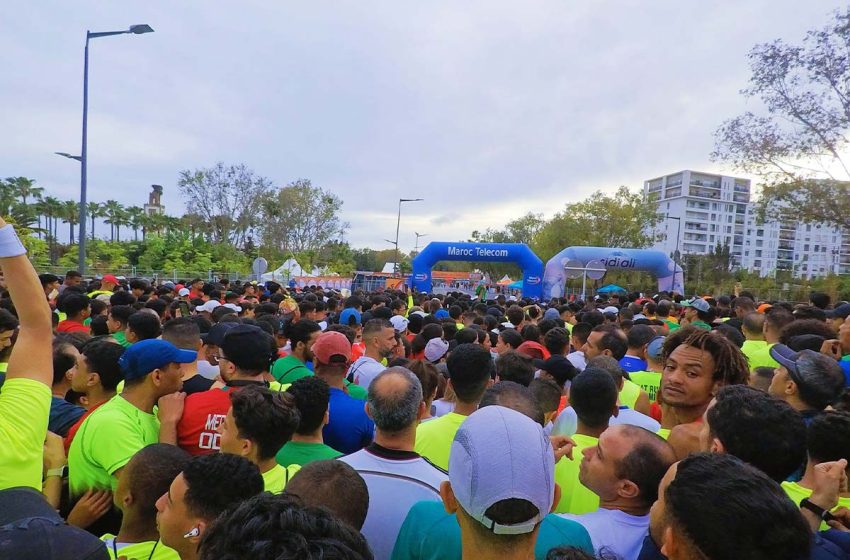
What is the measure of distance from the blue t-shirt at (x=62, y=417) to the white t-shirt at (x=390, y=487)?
73.0 inches

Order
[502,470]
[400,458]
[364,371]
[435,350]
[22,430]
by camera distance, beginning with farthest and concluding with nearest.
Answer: [435,350] → [364,371] → [400,458] → [22,430] → [502,470]

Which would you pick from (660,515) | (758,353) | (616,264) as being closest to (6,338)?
(660,515)

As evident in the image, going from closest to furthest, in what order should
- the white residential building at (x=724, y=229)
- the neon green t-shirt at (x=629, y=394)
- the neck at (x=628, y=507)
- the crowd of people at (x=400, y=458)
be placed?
the crowd of people at (x=400, y=458)
the neck at (x=628, y=507)
the neon green t-shirt at (x=629, y=394)
the white residential building at (x=724, y=229)

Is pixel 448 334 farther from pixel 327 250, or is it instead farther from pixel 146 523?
pixel 327 250

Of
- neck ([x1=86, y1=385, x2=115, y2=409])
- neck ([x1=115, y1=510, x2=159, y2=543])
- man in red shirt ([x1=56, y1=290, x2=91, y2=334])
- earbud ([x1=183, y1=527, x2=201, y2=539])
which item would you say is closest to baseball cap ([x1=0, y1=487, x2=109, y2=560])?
earbud ([x1=183, y1=527, x2=201, y2=539])

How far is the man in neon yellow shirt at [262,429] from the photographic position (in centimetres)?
243

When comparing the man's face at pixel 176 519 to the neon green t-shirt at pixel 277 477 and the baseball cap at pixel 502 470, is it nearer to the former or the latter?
the neon green t-shirt at pixel 277 477

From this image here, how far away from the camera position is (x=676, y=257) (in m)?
28.6

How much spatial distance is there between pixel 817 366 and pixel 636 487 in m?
1.86

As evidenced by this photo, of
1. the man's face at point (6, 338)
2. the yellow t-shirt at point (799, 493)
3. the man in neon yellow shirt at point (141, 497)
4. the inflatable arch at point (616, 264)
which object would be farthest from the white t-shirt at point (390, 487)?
the inflatable arch at point (616, 264)

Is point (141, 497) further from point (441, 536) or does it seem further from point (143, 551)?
point (441, 536)

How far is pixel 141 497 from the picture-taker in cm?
207

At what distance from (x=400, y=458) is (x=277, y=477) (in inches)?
23.4

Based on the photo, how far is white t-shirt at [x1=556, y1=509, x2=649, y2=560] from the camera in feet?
6.54
